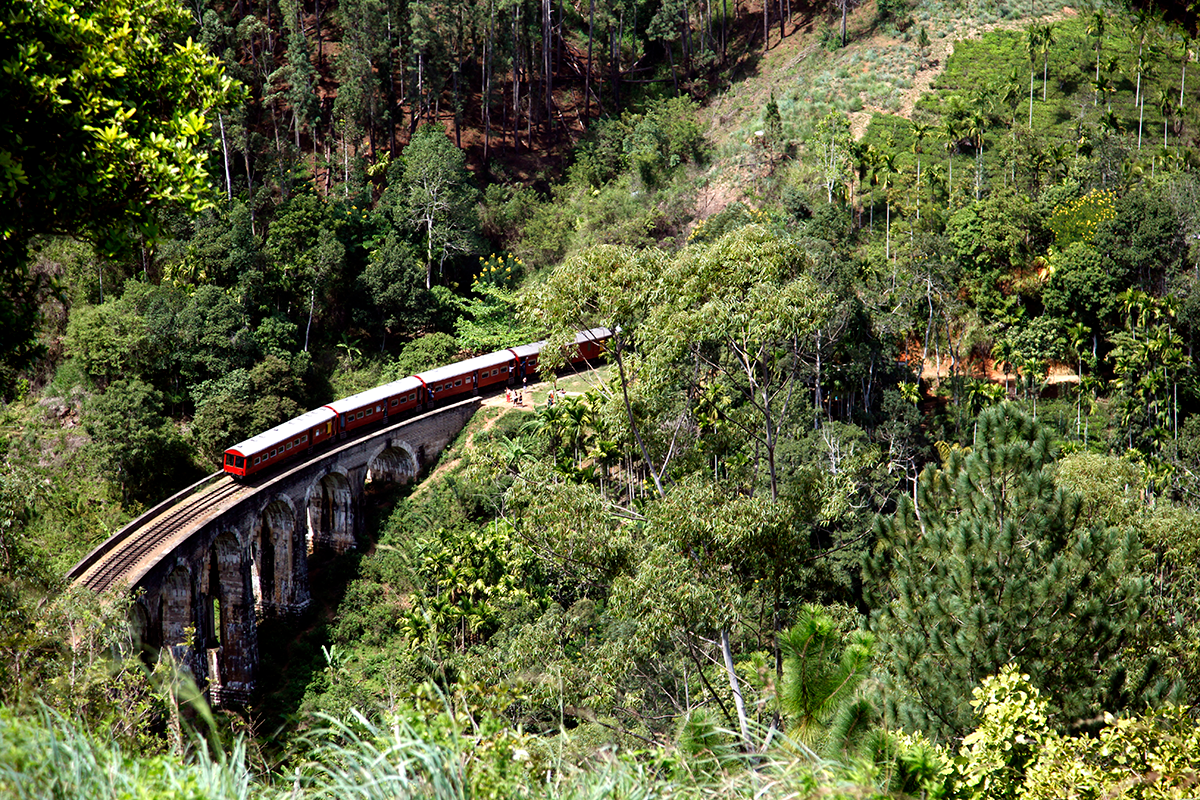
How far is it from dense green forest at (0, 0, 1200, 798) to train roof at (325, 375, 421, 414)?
132 inches

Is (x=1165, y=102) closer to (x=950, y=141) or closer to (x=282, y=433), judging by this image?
(x=950, y=141)

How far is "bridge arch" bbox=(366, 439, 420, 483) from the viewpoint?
44.7 m

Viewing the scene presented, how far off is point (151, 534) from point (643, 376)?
19737mm

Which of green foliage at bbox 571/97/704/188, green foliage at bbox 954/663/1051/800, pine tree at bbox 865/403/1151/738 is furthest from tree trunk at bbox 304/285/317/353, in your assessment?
green foliage at bbox 954/663/1051/800

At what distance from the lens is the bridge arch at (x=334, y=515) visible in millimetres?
42156

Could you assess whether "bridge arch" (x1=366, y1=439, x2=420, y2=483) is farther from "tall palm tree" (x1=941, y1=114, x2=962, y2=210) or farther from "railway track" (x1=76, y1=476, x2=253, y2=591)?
"tall palm tree" (x1=941, y1=114, x2=962, y2=210)

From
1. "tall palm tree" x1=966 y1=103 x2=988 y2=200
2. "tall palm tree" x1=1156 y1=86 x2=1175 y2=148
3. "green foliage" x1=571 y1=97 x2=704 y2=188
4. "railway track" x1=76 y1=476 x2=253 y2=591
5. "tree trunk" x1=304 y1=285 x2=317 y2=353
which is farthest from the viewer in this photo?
"green foliage" x1=571 y1=97 x2=704 y2=188

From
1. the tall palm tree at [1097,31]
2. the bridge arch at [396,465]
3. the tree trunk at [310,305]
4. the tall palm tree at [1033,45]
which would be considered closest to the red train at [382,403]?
Result: the bridge arch at [396,465]

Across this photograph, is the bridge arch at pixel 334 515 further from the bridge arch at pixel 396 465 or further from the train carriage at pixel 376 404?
the bridge arch at pixel 396 465

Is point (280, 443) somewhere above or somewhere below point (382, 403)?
above

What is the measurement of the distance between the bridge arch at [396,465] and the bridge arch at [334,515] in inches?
97.5

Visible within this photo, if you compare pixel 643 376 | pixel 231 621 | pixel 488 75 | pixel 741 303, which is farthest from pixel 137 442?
pixel 488 75

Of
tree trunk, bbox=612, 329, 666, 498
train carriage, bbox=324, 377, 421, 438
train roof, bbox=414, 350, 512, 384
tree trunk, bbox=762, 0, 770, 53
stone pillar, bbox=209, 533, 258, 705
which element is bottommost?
stone pillar, bbox=209, 533, 258, 705

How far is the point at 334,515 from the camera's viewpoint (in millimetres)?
42344
